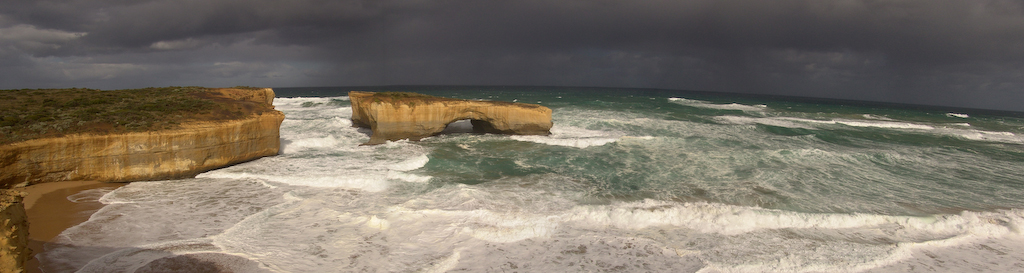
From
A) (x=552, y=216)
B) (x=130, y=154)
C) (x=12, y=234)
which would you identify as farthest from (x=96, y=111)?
(x=552, y=216)

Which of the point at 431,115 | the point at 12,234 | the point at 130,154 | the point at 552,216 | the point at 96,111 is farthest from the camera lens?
the point at 431,115

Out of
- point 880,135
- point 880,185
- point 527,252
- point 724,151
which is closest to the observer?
point 527,252

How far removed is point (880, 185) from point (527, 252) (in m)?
11.6

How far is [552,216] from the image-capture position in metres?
8.12

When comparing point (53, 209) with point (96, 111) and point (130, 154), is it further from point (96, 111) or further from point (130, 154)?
point (96, 111)

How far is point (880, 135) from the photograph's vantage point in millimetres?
23219

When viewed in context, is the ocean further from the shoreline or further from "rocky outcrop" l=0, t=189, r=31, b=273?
"rocky outcrop" l=0, t=189, r=31, b=273

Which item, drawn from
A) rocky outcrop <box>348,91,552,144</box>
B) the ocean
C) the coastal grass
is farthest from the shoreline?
rocky outcrop <box>348,91,552,144</box>

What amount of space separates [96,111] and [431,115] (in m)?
9.96

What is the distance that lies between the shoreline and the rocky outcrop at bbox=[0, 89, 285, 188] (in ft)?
0.92

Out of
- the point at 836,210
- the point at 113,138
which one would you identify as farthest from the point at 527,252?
the point at 113,138

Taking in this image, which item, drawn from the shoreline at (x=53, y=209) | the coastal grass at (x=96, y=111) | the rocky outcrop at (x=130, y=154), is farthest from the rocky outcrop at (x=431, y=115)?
the shoreline at (x=53, y=209)

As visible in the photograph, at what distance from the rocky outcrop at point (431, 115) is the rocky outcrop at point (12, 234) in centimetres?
1182

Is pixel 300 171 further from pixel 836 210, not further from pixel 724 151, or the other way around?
pixel 724 151
